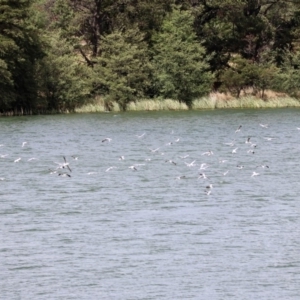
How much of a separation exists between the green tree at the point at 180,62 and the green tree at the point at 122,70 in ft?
3.64

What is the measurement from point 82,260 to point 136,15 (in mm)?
57476

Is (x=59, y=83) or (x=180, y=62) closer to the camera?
(x=59, y=83)

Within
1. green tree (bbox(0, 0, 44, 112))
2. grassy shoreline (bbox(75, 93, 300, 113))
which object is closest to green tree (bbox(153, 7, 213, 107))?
grassy shoreline (bbox(75, 93, 300, 113))

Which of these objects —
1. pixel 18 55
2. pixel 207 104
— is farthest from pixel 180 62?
pixel 18 55

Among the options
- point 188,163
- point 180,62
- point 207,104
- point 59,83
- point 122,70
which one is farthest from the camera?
point 180,62

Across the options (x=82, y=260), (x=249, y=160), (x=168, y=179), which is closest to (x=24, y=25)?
(x=249, y=160)

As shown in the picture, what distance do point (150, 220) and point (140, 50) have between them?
4745 centimetres

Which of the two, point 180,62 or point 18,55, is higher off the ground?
point 18,55

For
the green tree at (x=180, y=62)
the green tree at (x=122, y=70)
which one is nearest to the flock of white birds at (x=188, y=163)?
the green tree at (x=122, y=70)

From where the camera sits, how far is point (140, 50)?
7019 cm

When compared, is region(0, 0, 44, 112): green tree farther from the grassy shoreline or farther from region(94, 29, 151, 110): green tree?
region(94, 29, 151, 110): green tree

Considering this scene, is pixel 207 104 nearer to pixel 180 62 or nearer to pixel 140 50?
pixel 180 62

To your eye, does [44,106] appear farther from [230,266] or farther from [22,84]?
[230,266]

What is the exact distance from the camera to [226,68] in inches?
3054
